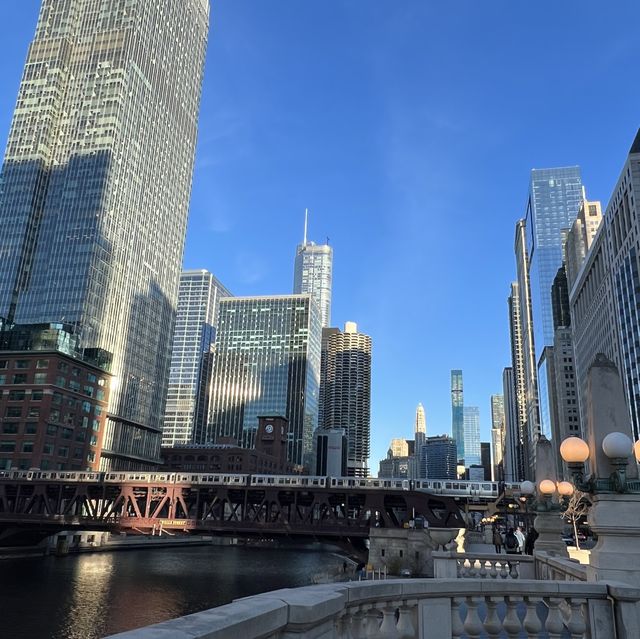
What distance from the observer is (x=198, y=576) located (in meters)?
72.6

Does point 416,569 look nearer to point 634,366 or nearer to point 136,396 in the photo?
point 634,366

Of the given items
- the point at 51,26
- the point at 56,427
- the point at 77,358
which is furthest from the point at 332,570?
the point at 51,26

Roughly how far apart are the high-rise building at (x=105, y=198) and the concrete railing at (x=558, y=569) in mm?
125470

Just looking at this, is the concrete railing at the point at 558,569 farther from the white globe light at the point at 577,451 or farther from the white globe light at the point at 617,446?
the white globe light at the point at 617,446

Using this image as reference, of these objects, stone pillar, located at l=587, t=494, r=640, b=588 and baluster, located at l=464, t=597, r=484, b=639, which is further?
stone pillar, located at l=587, t=494, r=640, b=588

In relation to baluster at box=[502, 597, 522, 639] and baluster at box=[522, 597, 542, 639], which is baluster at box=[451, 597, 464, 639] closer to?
baluster at box=[502, 597, 522, 639]

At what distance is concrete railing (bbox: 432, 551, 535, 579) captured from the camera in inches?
856

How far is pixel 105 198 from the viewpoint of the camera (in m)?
142

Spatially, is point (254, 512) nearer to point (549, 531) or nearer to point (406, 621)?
point (549, 531)

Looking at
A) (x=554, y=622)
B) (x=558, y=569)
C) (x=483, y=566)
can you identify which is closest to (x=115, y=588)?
(x=483, y=566)

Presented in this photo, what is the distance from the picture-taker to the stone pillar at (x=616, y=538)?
38.7 ft

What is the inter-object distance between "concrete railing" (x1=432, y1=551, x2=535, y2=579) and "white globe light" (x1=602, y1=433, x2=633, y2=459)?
1016cm

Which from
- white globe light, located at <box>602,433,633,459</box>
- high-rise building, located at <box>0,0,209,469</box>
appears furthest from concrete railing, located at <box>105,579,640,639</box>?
high-rise building, located at <box>0,0,209,469</box>

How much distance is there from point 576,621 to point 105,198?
14779 centimetres
